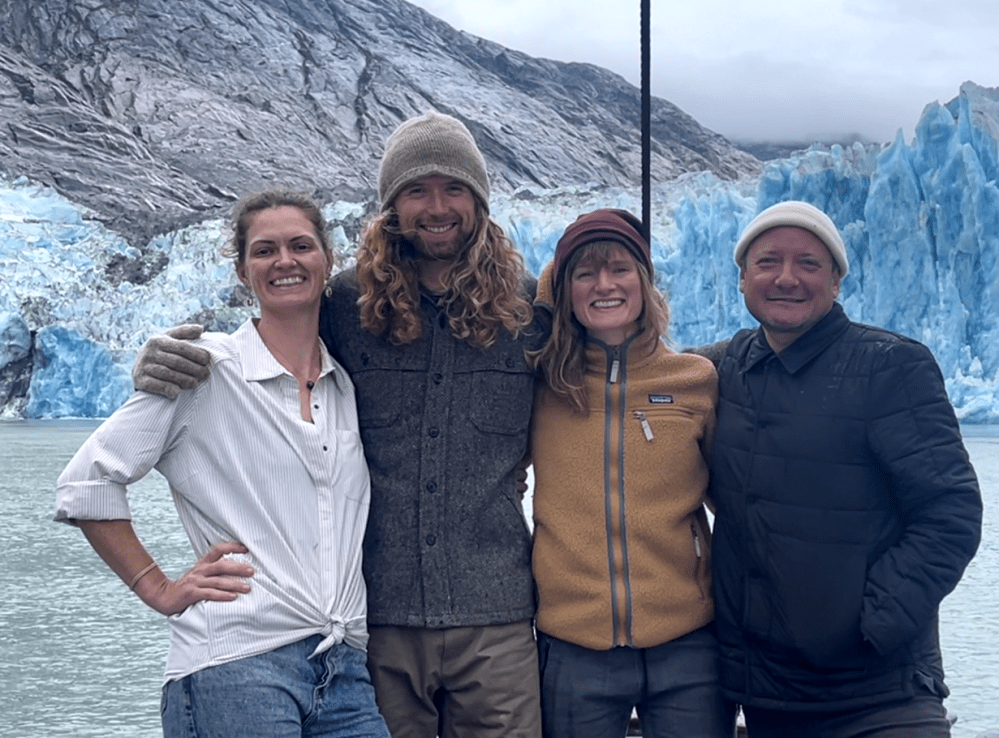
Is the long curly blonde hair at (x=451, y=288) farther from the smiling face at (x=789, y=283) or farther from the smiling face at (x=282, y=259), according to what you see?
the smiling face at (x=789, y=283)

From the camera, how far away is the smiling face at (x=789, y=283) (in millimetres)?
1363

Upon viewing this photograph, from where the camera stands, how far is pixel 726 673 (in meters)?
1.38

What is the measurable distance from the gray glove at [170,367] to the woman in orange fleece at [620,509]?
1.39 ft

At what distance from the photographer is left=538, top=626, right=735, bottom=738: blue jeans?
138cm

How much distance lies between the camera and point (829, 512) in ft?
4.29

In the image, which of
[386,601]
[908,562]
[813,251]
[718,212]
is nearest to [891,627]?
[908,562]

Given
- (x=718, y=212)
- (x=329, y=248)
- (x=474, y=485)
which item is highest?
(x=718, y=212)

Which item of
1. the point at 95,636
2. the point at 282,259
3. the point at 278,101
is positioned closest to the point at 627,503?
the point at 282,259

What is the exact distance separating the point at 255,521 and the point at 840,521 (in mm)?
649

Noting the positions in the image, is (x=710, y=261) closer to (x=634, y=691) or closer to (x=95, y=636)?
(x=95, y=636)

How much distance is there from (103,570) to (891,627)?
5.81 metres

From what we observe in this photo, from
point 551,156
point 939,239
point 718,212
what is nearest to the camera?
point 939,239

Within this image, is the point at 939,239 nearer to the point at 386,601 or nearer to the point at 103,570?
the point at 103,570

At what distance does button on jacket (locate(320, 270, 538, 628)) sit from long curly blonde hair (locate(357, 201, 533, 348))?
2cm
